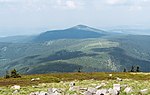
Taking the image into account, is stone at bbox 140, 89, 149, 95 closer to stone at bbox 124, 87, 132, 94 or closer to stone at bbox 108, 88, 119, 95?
stone at bbox 124, 87, 132, 94

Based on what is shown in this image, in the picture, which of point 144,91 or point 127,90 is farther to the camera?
point 127,90

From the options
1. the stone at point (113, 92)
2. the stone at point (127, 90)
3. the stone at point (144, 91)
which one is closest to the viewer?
the stone at point (113, 92)

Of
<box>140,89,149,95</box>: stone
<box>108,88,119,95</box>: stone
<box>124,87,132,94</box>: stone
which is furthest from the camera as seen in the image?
<box>124,87,132,94</box>: stone

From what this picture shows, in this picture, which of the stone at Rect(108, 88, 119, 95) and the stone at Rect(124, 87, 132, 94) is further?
the stone at Rect(124, 87, 132, 94)

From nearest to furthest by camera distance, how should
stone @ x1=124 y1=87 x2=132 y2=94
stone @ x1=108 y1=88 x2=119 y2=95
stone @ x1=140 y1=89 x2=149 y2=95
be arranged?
1. stone @ x1=108 y1=88 x2=119 y2=95
2. stone @ x1=140 y1=89 x2=149 y2=95
3. stone @ x1=124 y1=87 x2=132 y2=94

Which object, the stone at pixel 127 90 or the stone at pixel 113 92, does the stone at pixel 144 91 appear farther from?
the stone at pixel 113 92

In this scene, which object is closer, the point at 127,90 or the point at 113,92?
the point at 113,92

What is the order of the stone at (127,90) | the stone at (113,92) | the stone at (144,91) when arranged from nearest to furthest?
the stone at (113,92) < the stone at (144,91) < the stone at (127,90)

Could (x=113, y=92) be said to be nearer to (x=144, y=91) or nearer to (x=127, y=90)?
(x=127, y=90)

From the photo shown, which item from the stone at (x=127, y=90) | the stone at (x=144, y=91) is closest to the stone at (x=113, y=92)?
the stone at (x=127, y=90)

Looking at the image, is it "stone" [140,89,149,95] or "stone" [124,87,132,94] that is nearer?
"stone" [140,89,149,95]

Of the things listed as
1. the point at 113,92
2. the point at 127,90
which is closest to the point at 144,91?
the point at 127,90

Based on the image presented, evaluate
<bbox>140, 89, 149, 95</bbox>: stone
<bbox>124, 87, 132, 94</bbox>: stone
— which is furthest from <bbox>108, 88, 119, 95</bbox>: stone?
<bbox>140, 89, 149, 95</bbox>: stone

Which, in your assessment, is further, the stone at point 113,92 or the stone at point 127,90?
the stone at point 127,90
